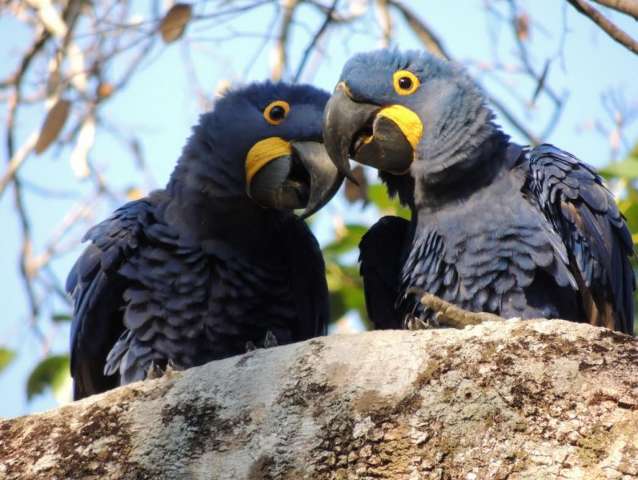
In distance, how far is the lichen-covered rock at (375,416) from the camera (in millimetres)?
2588

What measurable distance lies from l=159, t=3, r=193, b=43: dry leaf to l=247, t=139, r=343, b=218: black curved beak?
114 centimetres

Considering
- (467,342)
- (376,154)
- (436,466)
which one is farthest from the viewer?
(376,154)

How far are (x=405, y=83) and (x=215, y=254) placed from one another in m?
1.19

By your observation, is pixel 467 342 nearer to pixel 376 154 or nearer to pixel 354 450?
pixel 354 450

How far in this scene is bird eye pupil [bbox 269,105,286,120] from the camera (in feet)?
15.3

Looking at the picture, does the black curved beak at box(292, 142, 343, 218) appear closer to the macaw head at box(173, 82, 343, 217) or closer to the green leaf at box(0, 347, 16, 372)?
the macaw head at box(173, 82, 343, 217)

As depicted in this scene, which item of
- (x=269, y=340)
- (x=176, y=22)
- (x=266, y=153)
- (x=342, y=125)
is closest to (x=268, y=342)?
(x=269, y=340)

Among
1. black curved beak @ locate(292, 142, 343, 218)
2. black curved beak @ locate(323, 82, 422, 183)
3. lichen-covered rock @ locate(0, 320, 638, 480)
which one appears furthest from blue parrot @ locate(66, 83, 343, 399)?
lichen-covered rock @ locate(0, 320, 638, 480)

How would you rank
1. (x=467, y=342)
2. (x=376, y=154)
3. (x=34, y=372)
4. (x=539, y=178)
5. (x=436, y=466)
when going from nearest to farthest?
(x=436, y=466) < (x=467, y=342) < (x=539, y=178) < (x=376, y=154) < (x=34, y=372)

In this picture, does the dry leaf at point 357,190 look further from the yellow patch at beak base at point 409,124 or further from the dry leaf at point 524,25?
the dry leaf at point 524,25

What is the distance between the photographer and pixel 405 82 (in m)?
4.62

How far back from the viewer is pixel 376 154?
4555 millimetres

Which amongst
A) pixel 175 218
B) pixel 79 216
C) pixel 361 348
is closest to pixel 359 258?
pixel 175 218

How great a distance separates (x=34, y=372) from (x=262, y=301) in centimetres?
233
